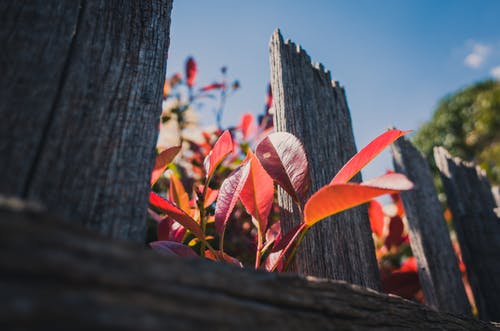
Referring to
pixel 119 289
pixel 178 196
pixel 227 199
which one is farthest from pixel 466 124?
pixel 119 289

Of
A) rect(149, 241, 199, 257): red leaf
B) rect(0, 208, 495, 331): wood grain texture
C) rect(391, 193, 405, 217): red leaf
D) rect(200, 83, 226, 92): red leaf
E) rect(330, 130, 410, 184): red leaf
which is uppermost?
rect(200, 83, 226, 92): red leaf

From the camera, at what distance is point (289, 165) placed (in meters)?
0.69

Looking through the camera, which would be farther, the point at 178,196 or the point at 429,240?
the point at 429,240

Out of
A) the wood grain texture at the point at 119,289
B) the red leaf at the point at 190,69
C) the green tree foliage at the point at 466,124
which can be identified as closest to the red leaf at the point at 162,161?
the wood grain texture at the point at 119,289

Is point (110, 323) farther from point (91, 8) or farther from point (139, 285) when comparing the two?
point (91, 8)

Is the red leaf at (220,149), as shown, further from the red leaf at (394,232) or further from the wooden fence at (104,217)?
the red leaf at (394,232)

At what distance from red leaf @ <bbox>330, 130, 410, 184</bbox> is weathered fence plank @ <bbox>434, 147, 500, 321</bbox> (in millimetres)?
1214

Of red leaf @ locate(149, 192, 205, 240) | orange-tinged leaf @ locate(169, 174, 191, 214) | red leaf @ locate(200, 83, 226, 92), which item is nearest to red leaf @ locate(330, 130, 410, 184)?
red leaf @ locate(149, 192, 205, 240)

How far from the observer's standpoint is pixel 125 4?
616 mm

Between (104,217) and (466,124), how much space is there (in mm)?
24657

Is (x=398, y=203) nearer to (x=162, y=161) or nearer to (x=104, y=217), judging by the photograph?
(x=162, y=161)

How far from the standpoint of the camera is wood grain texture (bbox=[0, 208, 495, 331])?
26 centimetres

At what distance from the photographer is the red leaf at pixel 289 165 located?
2.23ft

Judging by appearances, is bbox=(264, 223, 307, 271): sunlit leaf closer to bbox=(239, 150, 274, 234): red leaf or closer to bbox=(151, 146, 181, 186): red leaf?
bbox=(239, 150, 274, 234): red leaf
